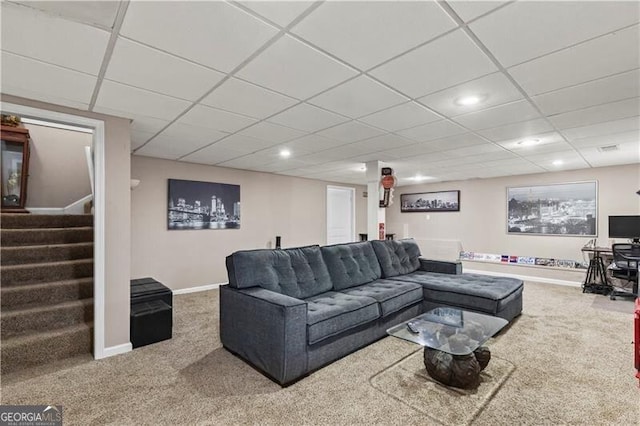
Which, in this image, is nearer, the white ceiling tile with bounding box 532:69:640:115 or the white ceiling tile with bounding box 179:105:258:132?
the white ceiling tile with bounding box 532:69:640:115

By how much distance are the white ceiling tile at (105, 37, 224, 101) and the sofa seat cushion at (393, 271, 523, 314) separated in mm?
3256

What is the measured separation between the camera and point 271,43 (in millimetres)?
1683

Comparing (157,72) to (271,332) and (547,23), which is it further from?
(547,23)

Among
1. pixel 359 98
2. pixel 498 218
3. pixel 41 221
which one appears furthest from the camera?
pixel 498 218

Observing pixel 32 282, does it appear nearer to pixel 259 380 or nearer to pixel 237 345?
pixel 237 345

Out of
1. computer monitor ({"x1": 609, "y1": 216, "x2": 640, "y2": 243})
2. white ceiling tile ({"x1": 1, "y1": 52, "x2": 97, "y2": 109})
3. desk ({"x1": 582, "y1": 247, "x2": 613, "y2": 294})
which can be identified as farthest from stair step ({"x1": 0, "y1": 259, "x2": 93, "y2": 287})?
computer monitor ({"x1": 609, "y1": 216, "x2": 640, "y2": 243})

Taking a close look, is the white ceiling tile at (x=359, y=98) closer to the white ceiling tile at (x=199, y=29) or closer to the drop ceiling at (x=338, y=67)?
the drop ceiling at (x=338, y=67)

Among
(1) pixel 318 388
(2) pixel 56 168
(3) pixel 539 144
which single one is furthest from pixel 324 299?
(2) pixel 56 168

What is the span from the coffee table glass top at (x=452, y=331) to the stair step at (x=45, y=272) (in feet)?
11.4

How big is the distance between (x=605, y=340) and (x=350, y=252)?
282cm

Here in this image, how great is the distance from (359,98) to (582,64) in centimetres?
145

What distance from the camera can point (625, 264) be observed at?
4520mm

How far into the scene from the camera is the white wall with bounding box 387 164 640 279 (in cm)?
543

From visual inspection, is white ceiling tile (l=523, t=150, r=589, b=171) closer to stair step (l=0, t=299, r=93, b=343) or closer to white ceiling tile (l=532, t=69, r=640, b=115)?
white ceiling tile (l=532, t=69, r=640, b=115)
